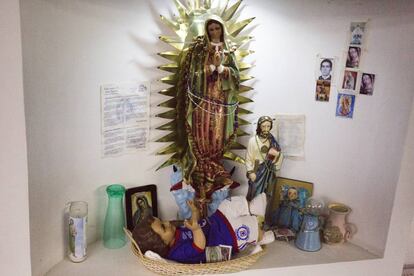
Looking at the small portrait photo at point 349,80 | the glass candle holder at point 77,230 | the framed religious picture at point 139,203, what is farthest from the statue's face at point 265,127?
the glass candle holder at point 77,230

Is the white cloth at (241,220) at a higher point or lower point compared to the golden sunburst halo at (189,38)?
lower

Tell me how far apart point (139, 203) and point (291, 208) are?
Answer: 567mm

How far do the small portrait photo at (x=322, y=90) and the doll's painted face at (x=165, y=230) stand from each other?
72cm

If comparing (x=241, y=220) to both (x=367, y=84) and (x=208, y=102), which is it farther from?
(x=367, y=84)

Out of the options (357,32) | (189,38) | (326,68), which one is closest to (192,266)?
(189,38)

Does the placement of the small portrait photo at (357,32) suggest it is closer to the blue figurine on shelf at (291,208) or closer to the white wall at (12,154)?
the blue figurine on shelf at (291,208)

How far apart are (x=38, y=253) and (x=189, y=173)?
1.74ft

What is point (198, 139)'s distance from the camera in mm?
1470

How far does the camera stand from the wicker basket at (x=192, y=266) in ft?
4.60

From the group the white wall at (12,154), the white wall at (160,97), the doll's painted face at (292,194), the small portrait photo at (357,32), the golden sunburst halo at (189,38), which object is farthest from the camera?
the doll's painted face at (292,194)

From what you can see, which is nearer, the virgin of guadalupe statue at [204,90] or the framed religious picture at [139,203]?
the virgin of guadalupe statue at [204,90]

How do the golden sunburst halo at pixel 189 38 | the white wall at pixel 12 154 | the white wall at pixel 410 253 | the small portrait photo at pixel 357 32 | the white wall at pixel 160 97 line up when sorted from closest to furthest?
the white wall at pixel 12 154 < the white wall at pixel 160 97 < the golden sunburst halo at pixel 189 38 < the small portrait photo at pixel 357 32 < the white wall at pixel 410 253

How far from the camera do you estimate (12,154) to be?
121cm

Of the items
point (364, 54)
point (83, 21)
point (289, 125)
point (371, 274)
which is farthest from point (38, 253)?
point (364, 54)
